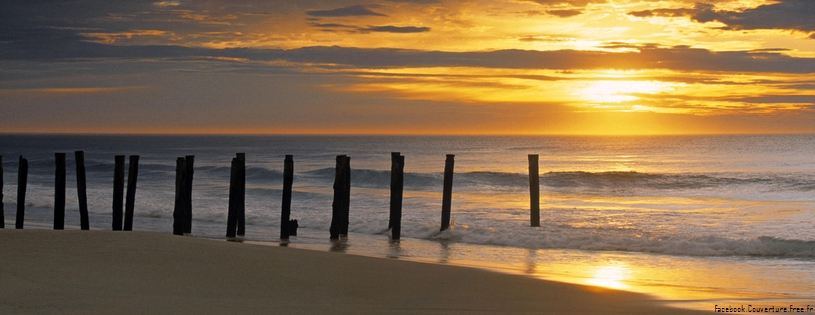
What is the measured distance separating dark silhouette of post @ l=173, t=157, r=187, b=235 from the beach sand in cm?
446

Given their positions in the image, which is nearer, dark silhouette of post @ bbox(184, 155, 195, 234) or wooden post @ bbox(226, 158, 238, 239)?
wooden post @ bbox(226, 158, 238, 239)

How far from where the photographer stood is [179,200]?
581 inches

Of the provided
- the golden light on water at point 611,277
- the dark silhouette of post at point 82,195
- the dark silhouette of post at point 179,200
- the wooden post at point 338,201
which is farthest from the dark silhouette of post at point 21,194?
the golden light on water at point 611,277

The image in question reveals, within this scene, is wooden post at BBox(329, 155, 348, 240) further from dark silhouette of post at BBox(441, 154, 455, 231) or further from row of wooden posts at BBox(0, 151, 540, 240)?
dark silhouette of post at BBox(441, 154, 455, 231)

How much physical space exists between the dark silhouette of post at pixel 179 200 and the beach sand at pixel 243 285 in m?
4.46

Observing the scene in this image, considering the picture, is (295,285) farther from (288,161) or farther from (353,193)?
(353,193)

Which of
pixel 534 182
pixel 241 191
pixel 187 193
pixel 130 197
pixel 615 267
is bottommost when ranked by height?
pixel 615 267

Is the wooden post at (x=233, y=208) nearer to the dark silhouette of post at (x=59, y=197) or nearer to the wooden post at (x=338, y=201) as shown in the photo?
the wooden post at (x=338, y=201)

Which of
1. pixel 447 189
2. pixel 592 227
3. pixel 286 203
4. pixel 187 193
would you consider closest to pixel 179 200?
pixel 187 193

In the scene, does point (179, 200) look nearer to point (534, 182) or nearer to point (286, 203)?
point (286, 203)

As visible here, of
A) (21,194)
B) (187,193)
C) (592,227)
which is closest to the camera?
(187,193)

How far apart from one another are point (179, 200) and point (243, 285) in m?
7.79

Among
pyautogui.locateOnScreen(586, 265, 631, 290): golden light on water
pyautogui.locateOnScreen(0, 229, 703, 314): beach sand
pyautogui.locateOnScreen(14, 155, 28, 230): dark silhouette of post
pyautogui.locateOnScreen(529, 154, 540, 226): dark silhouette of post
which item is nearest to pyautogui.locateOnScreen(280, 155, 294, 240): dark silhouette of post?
pyautogui.locateOnScreen(0, 229, 703, 314): beach sand

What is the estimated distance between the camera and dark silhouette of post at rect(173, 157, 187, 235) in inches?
575
